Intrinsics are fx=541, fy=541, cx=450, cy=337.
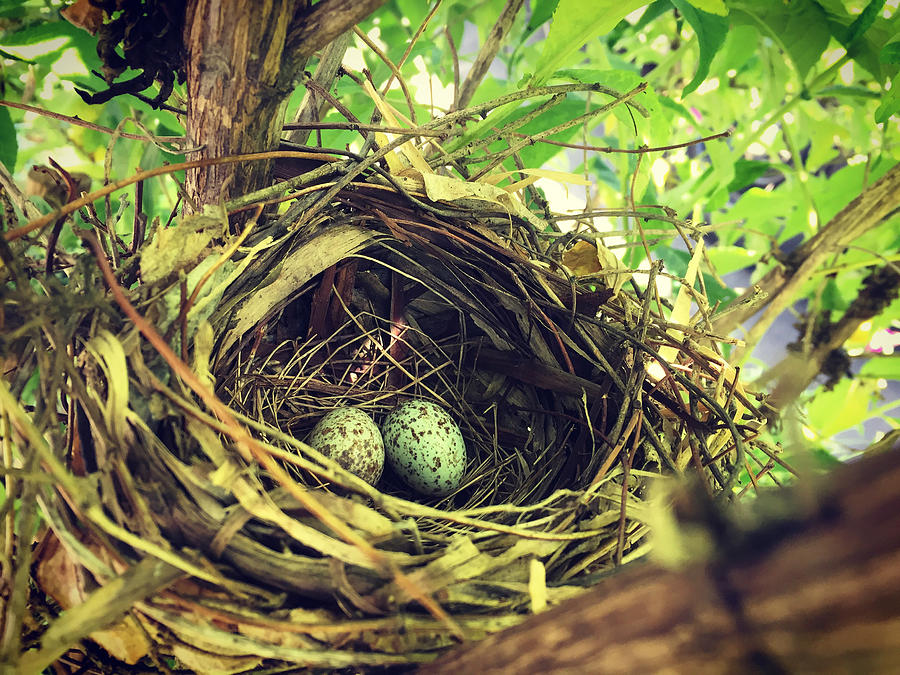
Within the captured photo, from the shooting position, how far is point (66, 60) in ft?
2.54

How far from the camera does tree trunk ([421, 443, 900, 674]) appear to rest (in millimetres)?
214

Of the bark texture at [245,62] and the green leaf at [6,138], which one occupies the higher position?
the green leaf at [6,138]

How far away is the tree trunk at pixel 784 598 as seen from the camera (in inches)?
8.4

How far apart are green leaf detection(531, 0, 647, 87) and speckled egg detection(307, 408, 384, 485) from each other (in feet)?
1.59

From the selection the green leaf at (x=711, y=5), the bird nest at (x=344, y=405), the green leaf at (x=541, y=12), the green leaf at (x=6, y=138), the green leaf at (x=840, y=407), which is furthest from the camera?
the green leaf at (x=840, y=407)

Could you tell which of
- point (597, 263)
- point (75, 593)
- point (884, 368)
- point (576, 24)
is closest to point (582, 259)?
point (597, 263)

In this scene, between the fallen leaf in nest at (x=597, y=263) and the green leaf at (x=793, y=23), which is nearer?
the fallen leaf in nest at (x=597, y=263)

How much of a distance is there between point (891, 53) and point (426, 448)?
744 mm

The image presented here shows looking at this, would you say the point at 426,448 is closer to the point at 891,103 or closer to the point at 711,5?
the point at 711,5

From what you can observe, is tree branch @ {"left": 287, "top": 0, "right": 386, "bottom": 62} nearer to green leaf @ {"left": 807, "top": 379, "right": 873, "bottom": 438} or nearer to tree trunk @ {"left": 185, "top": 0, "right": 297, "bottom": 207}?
tree trunk @ {"left": 185, "top": 0, "right": 297, "bottom": 207}

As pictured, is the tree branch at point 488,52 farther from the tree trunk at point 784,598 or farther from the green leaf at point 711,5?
the tree trunk at point 784,598

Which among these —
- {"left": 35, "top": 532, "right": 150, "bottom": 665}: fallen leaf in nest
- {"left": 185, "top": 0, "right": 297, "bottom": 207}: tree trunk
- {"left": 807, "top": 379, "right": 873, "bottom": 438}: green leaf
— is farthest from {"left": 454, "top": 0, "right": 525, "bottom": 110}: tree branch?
{"left": 807, "top": 379, "right": 873, "bottom": 438}: green leaf

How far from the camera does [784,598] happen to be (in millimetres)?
228

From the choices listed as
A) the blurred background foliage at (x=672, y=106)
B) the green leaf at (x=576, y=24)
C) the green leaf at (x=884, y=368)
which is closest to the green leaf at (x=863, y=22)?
the blurred background foliage at (x=672, y=106)
